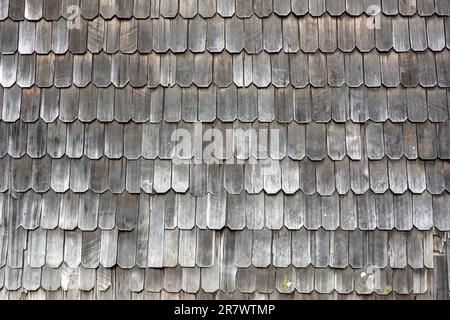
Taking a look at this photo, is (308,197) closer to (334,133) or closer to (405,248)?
(334,133)

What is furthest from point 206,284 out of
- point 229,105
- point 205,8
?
point 205,8

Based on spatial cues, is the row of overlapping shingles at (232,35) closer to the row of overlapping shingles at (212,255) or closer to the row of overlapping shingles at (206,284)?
the row of overlapping shingles at (212,255)

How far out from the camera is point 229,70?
4270 millimetres

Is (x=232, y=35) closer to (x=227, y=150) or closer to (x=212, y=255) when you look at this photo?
(x=227, y=150)

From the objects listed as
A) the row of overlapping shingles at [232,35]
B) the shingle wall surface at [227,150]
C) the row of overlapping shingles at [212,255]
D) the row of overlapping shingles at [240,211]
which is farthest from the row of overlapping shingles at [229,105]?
the row of overlapping shingles at [212,255]

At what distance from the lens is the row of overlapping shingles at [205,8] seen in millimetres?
4289

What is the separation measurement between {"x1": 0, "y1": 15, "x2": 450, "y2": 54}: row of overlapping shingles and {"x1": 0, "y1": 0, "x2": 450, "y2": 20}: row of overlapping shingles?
5cm

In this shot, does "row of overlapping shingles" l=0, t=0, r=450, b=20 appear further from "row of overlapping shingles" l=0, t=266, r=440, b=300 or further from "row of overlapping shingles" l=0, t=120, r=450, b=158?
"row of overlapping shingles" l=0, t=266, r=440, b=300

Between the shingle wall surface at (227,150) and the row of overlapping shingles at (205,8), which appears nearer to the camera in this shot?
the shingle wall surface at (227,150)

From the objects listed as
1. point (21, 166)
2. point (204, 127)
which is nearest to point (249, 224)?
point (204, 127)

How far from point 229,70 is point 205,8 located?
517 millimetres

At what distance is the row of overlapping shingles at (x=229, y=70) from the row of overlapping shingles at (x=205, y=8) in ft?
1.06
